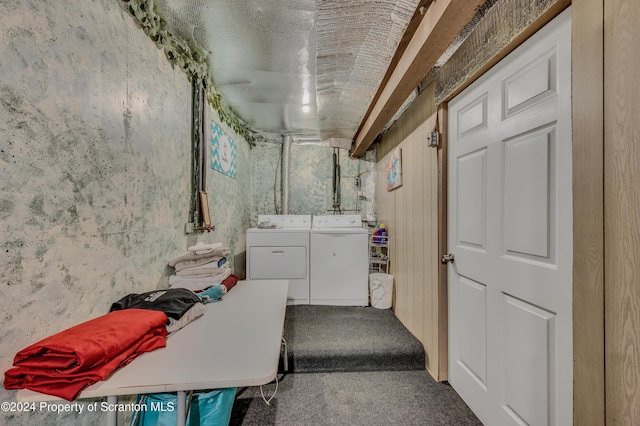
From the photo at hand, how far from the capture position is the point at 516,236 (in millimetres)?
1195

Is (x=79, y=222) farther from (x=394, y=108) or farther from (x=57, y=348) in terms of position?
(x=394, y=108)

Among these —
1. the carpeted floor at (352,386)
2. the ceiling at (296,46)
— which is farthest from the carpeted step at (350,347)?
the ceiling at (296,46)

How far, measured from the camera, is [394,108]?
2102 millimetres

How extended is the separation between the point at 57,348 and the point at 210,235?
1.50 metres

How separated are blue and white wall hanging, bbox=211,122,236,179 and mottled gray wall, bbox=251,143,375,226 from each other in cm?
80

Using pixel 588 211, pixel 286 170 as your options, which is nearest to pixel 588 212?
pixel 588 211

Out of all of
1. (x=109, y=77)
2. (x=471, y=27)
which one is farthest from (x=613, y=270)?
(x=109, y=77)

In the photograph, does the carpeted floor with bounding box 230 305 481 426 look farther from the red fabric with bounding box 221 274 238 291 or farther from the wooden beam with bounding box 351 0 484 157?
the wooden beam with bounding box 351 0 484 157

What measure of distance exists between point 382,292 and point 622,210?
2.20 metres

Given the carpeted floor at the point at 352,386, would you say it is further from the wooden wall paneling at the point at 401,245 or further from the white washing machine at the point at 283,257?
the white washing machine at the point at 283,257

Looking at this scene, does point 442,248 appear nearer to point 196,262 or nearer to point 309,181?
point 196,262

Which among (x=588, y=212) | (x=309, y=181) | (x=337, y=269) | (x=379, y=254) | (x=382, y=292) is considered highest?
(x=309, y=181)

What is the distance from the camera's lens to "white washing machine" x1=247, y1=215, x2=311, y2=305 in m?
2.67

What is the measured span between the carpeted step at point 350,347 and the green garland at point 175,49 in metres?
2.13
